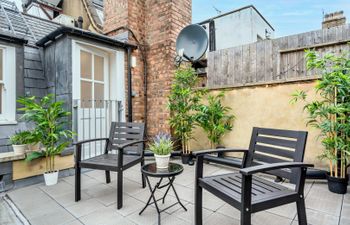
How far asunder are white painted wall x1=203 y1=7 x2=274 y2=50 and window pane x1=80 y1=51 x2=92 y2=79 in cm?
486

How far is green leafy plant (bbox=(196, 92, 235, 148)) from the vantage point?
146 inches

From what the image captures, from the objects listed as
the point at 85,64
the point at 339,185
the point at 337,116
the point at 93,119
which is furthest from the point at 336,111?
the point at 85,64

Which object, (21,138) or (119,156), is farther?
(21,138)

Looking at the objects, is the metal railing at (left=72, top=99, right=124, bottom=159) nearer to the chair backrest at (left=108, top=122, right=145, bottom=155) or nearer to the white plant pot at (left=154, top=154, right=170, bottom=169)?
the chair backrest at (left=108, top=122, right=145, bottom=155)

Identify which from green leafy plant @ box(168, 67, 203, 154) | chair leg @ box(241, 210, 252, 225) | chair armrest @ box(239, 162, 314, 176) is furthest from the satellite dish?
chair leg @ box(241, 210, 252, 225)

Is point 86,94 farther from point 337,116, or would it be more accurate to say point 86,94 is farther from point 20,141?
point 337,116

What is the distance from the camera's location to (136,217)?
2.04m

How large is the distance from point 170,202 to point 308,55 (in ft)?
8.12

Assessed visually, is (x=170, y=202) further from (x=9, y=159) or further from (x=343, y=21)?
(x=343, y=21)

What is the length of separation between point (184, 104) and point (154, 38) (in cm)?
182

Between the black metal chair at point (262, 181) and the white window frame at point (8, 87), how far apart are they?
3.30m

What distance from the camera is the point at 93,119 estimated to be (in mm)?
3873

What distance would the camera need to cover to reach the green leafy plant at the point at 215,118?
3.71m

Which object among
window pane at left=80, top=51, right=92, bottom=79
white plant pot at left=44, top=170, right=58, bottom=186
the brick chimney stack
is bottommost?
white plant pot at left=44, top=170, right=58, bottom=186
